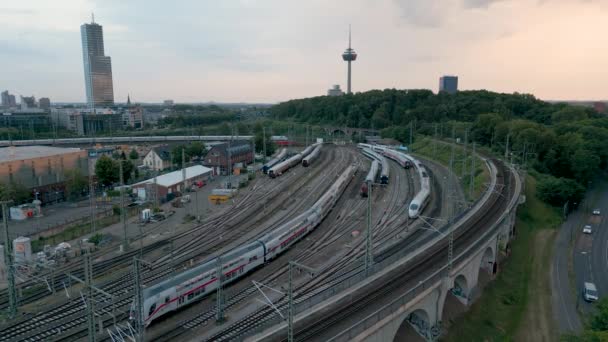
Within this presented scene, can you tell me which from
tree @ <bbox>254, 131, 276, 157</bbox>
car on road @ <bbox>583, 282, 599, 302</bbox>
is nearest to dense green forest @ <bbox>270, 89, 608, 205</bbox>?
car on road @ <bbox>583, 282, 599, 302</bbox>

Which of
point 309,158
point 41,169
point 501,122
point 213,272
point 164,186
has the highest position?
point 501,122

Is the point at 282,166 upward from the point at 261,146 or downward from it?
downward

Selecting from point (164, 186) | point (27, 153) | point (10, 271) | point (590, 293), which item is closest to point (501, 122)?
point (590, 293)

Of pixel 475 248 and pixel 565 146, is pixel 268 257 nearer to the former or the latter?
pixel 475 248

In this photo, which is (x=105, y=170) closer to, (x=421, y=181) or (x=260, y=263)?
(x=260, y=263)

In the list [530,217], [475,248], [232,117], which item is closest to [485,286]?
[475,248]

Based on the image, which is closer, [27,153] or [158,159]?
[27,153]

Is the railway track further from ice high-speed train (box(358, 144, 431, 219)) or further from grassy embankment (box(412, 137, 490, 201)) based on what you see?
grassy embankment (box(412, 137, 490, 201))
